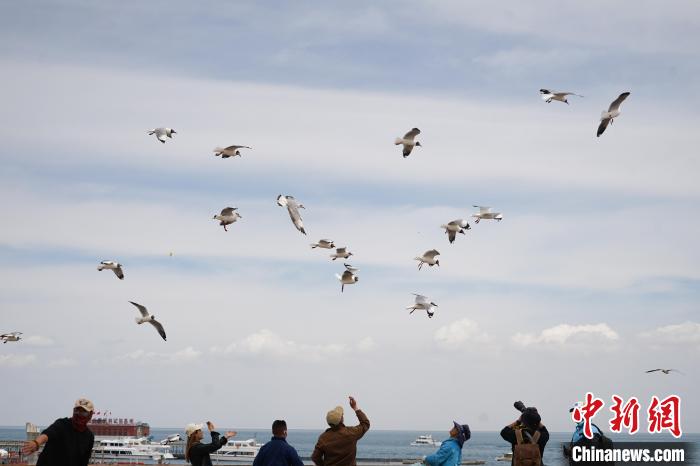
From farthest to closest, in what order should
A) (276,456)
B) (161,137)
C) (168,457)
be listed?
(168,457) < (161,137) < (276,456)

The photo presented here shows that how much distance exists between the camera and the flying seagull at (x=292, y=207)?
26.6 meters

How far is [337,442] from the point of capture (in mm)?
12352

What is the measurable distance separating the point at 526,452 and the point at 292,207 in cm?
1605

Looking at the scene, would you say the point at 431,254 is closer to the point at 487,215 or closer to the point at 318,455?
the point at 487,215

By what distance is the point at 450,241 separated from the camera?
106 ft

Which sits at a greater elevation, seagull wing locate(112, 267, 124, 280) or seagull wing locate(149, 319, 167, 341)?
seagull wing locate(112, 267, 124, 280)

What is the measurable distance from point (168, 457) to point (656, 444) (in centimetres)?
10716

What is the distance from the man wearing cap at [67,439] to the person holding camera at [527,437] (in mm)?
4950

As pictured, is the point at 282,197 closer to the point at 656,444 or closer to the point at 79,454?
the point at 656,444

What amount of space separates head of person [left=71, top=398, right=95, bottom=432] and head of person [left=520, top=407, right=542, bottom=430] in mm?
5021

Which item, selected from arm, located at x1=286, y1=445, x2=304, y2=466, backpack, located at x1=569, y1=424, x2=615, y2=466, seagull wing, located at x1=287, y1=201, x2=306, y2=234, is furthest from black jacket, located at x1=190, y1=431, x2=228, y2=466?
seagull wing, located at x1=287, y1=201, x2=306, y2=234

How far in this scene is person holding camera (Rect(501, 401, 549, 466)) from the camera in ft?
39.4

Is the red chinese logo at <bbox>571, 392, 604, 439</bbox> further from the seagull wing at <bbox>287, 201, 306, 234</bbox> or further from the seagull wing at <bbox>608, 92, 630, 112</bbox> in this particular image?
the seagull wing at <bbox>608, 92, 630, 112</bbox>

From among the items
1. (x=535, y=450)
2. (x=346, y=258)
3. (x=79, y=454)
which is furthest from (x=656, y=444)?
(x=346, y=258)
